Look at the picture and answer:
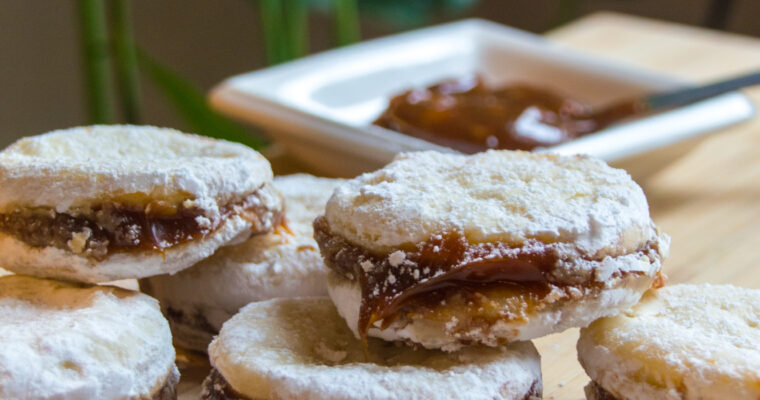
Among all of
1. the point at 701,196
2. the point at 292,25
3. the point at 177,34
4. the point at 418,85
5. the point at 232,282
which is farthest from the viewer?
the point at 177,34

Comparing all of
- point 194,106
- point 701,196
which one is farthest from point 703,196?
point 194,106

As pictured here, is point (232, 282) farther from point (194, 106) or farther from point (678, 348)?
point (194, 106)

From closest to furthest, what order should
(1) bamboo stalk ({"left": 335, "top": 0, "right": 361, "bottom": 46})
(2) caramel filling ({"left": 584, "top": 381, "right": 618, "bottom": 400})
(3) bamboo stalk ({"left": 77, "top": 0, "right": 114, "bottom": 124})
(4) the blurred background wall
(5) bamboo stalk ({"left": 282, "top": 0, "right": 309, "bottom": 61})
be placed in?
1. (2) caramel filling ({"left": 584, "top": 381, "right": 618, "bottom": 400})
2. (3) bamboo stalk ({"left": 77, "top": 0, "right": 114, "bottom": 124})
3. (5) bamboo stalk ({"left": 282, "top": 0, "right": 309, "bottom": 61})
4. (1) bamboo stalk ({"left": 335, "top": 0, "right": 361, "bottom": 46})
5. (4) the blurred background wall

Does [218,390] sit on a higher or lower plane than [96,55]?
higher

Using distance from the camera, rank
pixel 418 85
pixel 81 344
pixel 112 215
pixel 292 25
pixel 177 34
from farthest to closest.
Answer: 1. pixel 177 34
2. pixel 292 25
3. pixel 418 85
4. pixel 112 215
5. pixel 81 344

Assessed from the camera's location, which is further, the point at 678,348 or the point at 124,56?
the point at 124,56

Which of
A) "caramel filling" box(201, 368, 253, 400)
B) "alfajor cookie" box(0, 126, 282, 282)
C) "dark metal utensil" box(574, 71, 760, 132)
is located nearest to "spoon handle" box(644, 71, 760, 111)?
"dark metal utensil" box(574, 71, 760, 132)

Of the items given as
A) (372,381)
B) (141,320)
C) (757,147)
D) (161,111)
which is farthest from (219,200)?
(161,111)

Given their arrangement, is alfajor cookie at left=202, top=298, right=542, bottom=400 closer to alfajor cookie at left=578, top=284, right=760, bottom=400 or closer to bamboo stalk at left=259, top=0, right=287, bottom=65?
alfajor cookie at left=578, top=284, right=760, bottom=400
